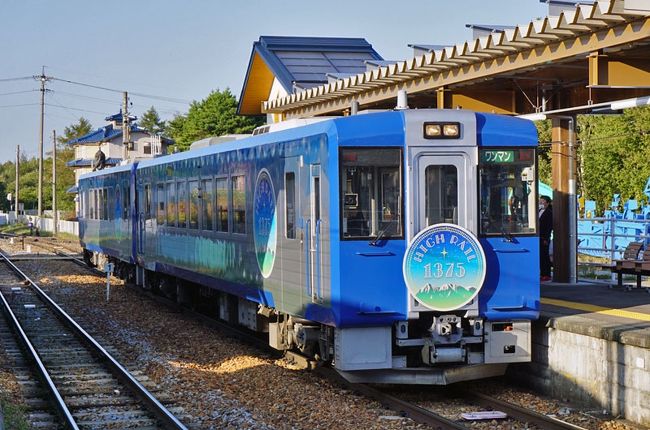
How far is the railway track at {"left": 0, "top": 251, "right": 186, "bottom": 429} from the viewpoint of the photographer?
979 centimetres

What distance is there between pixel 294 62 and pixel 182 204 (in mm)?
15162

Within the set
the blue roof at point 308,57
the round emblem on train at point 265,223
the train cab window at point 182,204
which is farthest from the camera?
the blue roof at point 308,57

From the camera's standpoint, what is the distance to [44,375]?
1198cm

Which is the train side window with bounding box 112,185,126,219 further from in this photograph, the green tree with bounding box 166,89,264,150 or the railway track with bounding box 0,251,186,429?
the green tree with bounding box 166,89,264,150

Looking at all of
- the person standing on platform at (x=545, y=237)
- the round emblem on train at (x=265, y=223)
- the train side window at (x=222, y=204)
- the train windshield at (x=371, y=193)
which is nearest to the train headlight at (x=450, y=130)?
the train windshield at (x=371, y=193)

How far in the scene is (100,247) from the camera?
27.4 metres

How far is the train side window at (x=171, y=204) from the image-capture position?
1809 cm

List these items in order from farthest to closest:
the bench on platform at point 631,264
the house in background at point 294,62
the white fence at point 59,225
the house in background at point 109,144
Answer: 1. the house in background at point 109,144
2. the white fence at point 59,225
3. the house in background at point 294,62
4. the bench on platform at point 631,264

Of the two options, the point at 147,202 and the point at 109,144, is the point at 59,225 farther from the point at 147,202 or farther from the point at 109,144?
the point at 147,202

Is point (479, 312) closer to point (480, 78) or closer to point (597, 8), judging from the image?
point (597, 8)

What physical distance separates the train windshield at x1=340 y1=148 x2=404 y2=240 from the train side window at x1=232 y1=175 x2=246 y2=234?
351 cm

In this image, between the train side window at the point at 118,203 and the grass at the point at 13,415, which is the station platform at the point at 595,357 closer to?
the grass at the point at 13,415

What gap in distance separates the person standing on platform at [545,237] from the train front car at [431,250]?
5.73 meters

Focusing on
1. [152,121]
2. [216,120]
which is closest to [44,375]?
[216,120]
